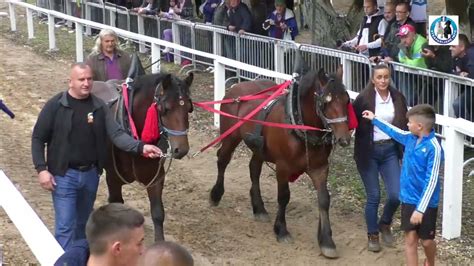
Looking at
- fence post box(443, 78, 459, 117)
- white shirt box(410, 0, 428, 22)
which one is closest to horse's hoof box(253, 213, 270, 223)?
fence post box(443, 78, 459, 117)

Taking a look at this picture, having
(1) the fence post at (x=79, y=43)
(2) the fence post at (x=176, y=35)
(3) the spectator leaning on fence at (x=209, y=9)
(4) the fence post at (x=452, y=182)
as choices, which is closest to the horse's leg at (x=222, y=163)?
(4) the fence post at (x=452, y=182)

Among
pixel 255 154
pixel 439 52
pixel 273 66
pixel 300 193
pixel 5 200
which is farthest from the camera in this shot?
pixel 273 66

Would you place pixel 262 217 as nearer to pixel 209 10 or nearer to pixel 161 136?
pixel 161 136

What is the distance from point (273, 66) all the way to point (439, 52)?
12.9 feet

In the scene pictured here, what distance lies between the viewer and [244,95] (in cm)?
894

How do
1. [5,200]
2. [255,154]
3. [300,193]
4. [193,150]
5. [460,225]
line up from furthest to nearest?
[193,150]
[300,193]
[255,154]
[460,225]
[5,200]

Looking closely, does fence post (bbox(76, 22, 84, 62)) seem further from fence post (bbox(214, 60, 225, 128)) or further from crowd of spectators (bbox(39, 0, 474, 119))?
fence post (bbox(214, 60, 225, 128))

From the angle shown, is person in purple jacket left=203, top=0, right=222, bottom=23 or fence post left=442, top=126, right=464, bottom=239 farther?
person in purple jacket left=203, top=0, right=222, bottom=23

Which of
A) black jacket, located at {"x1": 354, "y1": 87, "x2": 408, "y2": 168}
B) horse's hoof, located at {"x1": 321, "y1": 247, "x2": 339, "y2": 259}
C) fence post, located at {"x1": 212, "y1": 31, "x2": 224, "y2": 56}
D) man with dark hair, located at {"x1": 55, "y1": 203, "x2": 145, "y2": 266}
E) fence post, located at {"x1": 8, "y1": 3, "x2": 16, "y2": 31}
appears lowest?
fence post, located at {"x1": 8, "y1": 3, "x2": 16, "y2": 31}

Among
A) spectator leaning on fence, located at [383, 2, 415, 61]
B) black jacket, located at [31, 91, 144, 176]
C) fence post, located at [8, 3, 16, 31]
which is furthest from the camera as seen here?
fence post, located at [8, 3, 16, 31]

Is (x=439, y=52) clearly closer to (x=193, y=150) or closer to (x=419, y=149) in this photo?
(x=193, y=150)

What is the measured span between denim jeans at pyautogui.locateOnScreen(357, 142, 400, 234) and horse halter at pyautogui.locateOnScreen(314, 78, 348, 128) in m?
0.51

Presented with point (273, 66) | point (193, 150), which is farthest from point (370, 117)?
point (273, 66)

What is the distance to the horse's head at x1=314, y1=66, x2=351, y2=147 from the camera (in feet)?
23.5
